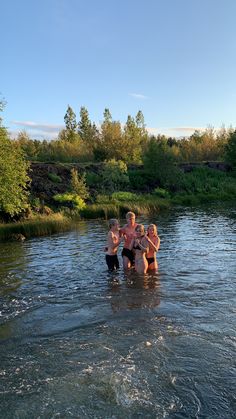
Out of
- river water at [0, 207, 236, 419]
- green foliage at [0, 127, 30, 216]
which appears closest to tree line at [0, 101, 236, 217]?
green foliage at [0, 127, 30, 216]

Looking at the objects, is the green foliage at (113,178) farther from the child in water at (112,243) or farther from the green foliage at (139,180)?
the child in water at (112,243)

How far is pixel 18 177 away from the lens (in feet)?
81.8

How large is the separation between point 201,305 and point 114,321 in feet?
7.57

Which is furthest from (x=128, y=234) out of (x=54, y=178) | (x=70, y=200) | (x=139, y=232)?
(x=54, y=178)

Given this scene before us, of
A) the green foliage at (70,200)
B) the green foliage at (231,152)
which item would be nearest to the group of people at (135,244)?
the green foliage at (70,200)

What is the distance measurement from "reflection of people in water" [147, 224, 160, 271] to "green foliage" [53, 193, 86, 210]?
18.9 meters

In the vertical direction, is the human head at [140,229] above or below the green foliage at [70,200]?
below

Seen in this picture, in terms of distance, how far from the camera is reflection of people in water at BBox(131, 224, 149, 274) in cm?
1270

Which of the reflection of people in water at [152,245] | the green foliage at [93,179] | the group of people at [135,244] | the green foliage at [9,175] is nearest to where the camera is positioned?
the group of people at [135,244]

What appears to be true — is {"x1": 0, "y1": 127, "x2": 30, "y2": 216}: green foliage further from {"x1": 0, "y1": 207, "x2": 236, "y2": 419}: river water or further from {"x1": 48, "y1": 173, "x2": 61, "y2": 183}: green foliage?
{"x1": 48, "y1": 173, "x2": 61, "y2": 183}: green foliage

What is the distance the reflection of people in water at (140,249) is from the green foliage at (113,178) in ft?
92.6

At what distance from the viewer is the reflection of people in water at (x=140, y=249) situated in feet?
41.7

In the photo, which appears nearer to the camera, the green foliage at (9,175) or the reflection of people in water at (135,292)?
the reflection of people in water at (135,292)

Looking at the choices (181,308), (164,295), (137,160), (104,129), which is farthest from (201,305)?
(104,129)
